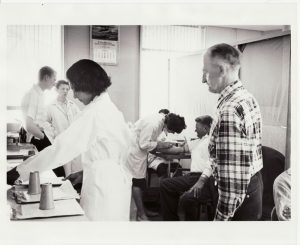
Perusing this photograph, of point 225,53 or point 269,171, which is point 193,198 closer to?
point 269,171

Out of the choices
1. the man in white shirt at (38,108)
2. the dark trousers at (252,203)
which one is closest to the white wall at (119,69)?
the man in white shirt at (38,108)

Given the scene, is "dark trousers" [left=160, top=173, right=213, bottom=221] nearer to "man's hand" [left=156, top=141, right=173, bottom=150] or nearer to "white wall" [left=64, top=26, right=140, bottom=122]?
"man's hand" [left=156, top=141, right=173, bottom=150]

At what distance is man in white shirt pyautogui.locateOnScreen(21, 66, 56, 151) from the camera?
197 cm

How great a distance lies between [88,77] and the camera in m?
1.98

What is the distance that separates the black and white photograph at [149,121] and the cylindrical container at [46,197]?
0.62 ft

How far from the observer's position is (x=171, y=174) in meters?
2.02

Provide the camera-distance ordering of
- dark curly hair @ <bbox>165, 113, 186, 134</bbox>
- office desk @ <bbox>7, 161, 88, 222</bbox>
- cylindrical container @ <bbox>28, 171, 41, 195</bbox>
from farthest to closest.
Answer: dark curly hair @ <bbox>165, 113, 186, 134</bbox>
cylindrical container @ <bbox>28, 171, 41, 195</bbox>
office desk @ <bbox>7, 161, 88, 222</bbox>

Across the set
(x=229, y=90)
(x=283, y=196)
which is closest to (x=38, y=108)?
(x=229, y=90)

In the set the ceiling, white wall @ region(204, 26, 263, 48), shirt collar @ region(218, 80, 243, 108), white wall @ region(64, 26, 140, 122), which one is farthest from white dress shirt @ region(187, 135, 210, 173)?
the ceiling

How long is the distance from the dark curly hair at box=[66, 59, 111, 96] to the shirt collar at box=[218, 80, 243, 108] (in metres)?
0.60

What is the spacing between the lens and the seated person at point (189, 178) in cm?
197

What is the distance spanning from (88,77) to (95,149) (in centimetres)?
39
